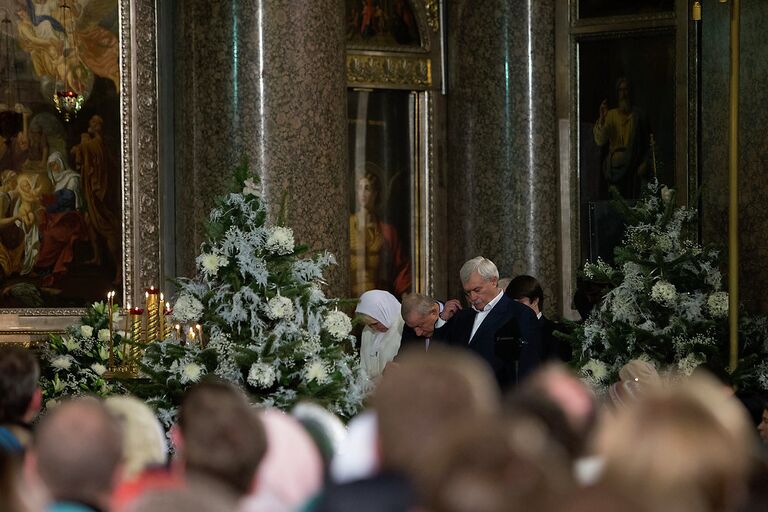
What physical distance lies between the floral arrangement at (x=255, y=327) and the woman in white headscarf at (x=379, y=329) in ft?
6.15

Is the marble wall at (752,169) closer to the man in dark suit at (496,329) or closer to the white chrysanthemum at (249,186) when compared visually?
the man in dark suit at (496,329)

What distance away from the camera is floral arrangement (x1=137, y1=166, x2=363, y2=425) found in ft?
25.5

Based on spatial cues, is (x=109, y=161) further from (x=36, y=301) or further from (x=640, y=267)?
(x=640, y=267)

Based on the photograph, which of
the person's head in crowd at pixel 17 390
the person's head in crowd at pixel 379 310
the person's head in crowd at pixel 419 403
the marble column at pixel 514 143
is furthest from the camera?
the marble column at pixel 514 143

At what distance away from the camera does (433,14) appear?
45.1ft

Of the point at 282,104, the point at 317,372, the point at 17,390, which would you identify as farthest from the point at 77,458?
the point at 282,104

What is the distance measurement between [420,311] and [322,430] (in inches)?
181

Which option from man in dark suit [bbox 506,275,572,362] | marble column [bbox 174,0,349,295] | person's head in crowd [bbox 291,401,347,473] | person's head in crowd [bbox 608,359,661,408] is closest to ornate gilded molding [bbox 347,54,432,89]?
marble column [bbox 174,0,349,295]

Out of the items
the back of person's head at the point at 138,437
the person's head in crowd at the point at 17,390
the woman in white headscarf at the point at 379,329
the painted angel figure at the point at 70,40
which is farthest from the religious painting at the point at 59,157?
the back of person's head at the point at 138,437

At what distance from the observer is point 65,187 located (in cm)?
1213

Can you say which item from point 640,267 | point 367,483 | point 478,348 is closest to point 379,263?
point 640,267

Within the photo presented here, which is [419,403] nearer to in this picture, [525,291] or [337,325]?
[337,325]

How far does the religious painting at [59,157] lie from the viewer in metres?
12.0

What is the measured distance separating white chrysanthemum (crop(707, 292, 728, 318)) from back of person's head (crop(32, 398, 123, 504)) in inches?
270
